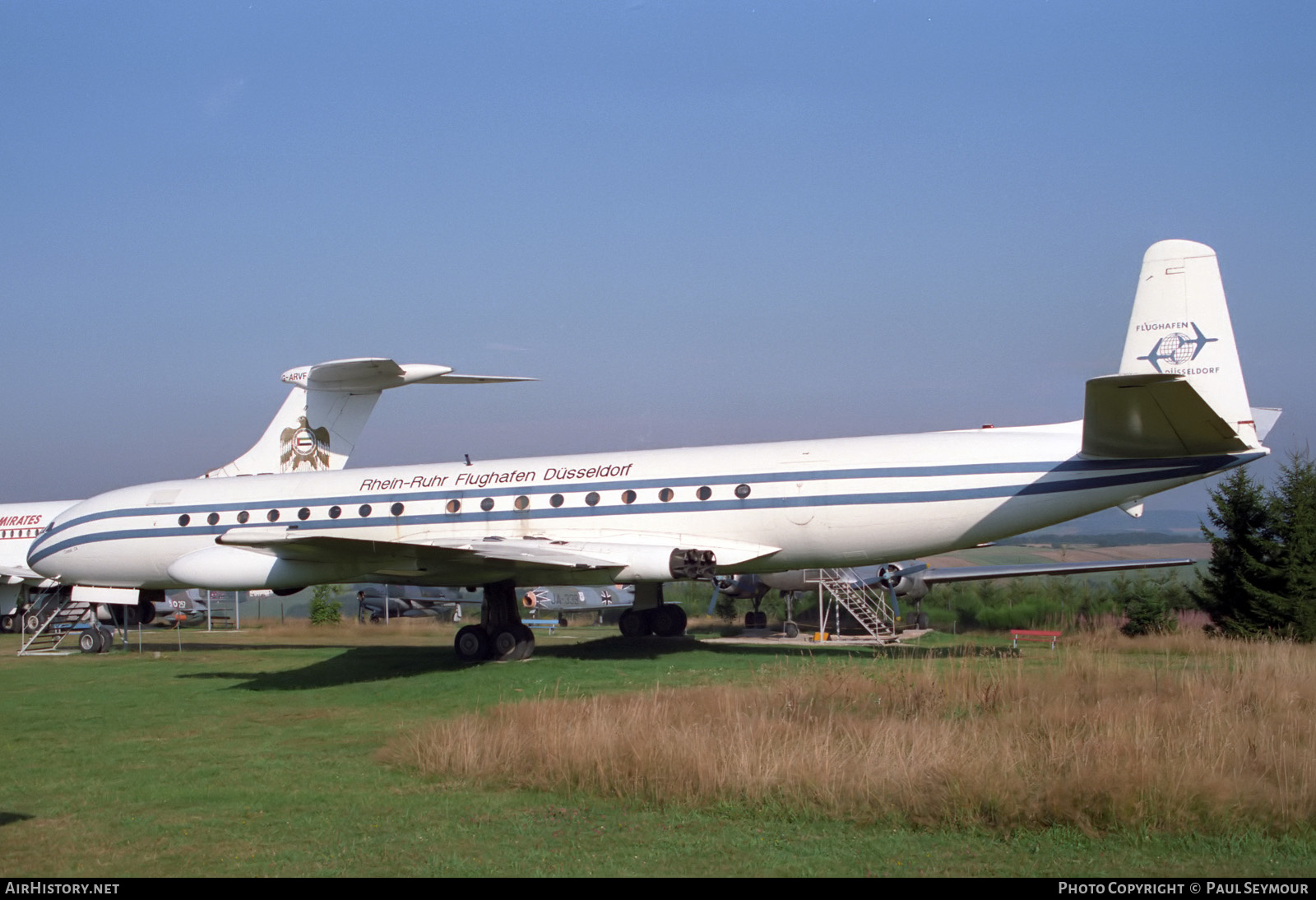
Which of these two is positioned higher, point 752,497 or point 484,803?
point 752,497

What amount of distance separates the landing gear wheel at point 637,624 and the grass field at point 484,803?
734 centimetres

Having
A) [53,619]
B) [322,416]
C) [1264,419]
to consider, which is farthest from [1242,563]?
[53,619]

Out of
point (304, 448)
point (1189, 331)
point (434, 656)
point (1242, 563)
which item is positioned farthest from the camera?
point (304, 448)

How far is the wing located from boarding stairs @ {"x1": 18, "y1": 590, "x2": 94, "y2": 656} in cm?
911

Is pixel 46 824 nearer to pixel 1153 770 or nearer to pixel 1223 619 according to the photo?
pixel 1153 770

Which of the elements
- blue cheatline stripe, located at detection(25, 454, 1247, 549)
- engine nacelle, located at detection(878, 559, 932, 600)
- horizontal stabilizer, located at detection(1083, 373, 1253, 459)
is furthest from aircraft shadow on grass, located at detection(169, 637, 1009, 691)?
engine nacelle, located at detection(878, 559, 932, 600)

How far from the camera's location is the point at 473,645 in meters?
18.4

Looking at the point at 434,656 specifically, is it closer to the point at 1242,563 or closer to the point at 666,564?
the point at 666,564

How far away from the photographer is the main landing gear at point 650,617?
22750 mm

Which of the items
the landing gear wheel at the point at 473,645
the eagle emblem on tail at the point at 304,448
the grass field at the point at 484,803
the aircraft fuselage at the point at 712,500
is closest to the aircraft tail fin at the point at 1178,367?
the aircraft fuselage at the point at 712,500

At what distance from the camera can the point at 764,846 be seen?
22.3 feet

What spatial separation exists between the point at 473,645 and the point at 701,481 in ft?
15.3

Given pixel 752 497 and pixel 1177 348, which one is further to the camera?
pixel 752 497
